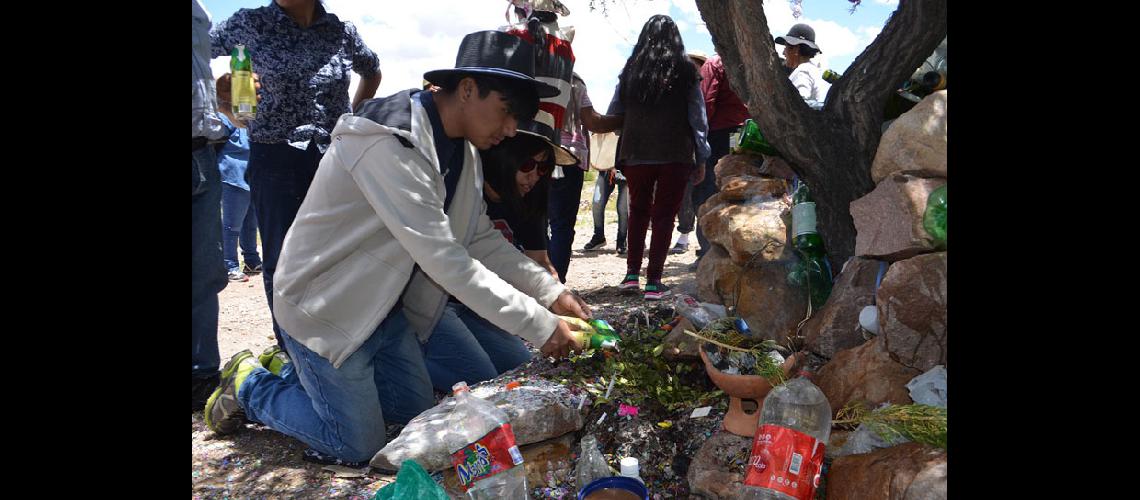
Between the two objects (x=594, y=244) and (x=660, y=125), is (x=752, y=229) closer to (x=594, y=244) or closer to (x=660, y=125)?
(x=660, y=125)

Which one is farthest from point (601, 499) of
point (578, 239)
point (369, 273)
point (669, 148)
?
point (578, 239)

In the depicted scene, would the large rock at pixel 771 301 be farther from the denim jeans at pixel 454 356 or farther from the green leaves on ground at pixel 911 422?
the denim jeans at pixel 454 356

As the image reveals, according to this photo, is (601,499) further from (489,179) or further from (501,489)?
(489,179)

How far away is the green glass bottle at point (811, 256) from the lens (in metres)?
3.66

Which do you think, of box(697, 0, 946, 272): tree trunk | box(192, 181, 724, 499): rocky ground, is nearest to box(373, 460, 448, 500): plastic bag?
box(192, 181, 724, 499): rocky ground

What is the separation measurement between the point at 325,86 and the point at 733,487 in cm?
322

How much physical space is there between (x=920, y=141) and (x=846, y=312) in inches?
33.7

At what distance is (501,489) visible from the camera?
2693 millimetres

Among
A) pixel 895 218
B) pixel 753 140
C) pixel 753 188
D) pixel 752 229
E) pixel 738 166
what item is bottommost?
pixel 752 229

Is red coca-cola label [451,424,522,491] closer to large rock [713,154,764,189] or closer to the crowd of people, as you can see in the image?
the crowd of people

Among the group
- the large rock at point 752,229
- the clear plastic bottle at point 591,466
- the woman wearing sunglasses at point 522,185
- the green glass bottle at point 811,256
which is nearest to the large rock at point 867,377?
the green glass bottle at point 811,256

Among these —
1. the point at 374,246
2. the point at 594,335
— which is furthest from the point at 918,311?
the point at 374,246

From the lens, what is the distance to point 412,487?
236 cm

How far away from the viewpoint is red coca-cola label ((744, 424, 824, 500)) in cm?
226
